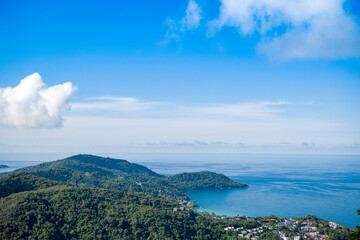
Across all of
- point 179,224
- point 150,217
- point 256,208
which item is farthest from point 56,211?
point 256,208

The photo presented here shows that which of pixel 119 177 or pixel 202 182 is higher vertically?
pixel 119 177

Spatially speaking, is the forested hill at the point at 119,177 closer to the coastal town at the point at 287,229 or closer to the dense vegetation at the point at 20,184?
the dense vegetation at the point at 20,184

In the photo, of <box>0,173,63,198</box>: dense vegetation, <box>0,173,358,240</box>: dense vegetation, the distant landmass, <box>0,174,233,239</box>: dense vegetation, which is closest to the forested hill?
<box>0,173,63,198</box>: dense vegetation

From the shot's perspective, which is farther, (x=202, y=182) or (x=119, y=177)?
(x=202, y=182)

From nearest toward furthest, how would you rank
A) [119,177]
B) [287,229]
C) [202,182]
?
[287,229] → [119,177] → [202,182]

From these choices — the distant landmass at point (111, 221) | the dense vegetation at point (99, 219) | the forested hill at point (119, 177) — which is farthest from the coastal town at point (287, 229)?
the forested hill at point (119, 177)

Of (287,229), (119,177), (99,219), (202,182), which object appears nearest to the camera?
(99,219)

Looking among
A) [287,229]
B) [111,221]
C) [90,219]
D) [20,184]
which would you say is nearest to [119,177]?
[20,184]

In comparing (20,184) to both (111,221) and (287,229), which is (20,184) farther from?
(287,229)
